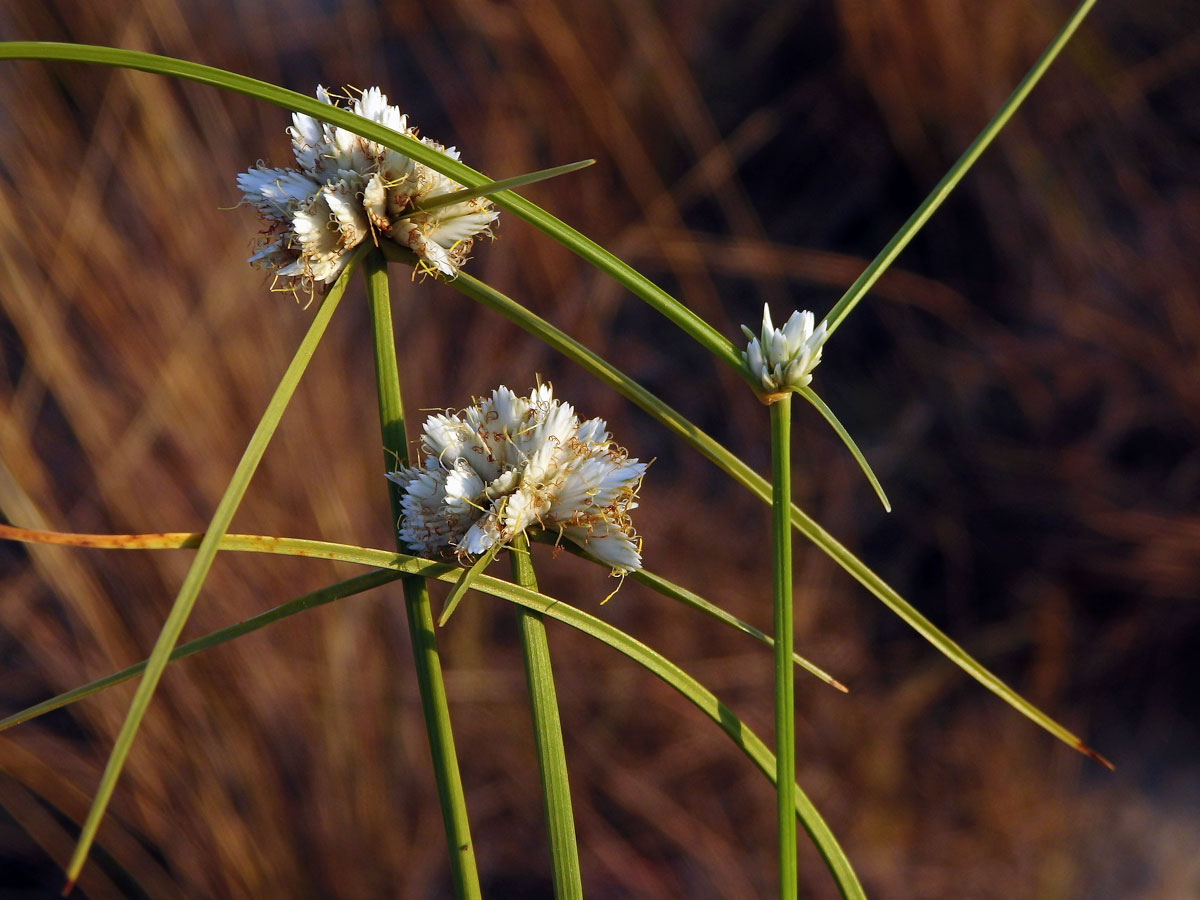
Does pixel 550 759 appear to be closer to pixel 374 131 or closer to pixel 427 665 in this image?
pixel 427 665

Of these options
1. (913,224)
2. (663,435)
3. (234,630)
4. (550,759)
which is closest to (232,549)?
(234,630)

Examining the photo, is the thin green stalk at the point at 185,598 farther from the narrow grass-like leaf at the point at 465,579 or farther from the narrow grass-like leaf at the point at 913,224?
the narrow grass-like leaf at the point at 913,224

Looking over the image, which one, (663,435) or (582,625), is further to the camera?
(663,435)

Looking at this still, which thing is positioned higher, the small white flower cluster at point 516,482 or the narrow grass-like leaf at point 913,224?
the narrow grass-like leaf at point 913,224

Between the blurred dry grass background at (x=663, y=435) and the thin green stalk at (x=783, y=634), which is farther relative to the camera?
the blurred dry grass background at (x=663, y=435)

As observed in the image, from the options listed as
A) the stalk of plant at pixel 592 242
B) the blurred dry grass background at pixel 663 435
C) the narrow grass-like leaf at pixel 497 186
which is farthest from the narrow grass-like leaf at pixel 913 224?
the blurred dry grass background at pixel 663 435

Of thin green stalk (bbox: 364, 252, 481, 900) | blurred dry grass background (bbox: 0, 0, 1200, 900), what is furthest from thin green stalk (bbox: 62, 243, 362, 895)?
blurred dry grass background (bbox: 0, 0, 1200, 900)

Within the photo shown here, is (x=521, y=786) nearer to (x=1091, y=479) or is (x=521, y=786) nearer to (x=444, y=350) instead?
(x=444, y=350)
